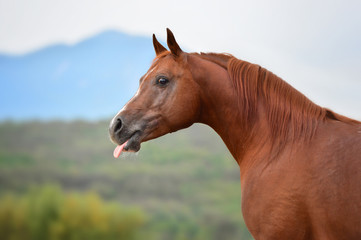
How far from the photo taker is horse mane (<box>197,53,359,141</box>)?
176 centimetres

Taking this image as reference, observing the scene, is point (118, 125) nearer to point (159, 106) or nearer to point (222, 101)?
point (159, 106)

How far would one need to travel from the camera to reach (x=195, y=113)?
1.94 meters

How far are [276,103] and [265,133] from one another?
15 centimetres

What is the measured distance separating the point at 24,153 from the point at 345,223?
768cm

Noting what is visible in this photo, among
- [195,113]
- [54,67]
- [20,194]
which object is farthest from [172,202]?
[195,113]

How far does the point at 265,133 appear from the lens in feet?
6.01

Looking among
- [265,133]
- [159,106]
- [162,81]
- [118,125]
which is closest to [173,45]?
[162,81]

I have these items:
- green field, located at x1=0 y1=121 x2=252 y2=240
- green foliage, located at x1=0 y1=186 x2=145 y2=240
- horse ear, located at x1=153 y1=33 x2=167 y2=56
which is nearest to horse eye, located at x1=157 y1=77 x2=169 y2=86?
horse ear, located at x1=153 y1=33 x2=167 y2=56

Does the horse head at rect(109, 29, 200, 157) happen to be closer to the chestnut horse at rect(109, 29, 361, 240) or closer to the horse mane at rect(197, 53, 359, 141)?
the chestnut horse at rect(109, 29, 361, 240)

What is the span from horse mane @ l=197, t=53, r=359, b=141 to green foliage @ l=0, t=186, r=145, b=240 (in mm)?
6121

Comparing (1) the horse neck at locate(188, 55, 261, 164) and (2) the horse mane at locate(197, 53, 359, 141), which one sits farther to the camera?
(1) the horse neck at locate(188, 55, 261, 164)

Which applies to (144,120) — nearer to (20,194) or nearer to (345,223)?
(345,223)

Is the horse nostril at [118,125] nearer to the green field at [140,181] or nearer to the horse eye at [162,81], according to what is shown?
the horse eye at [162,81]

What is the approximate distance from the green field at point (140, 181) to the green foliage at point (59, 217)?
27 millimetres
